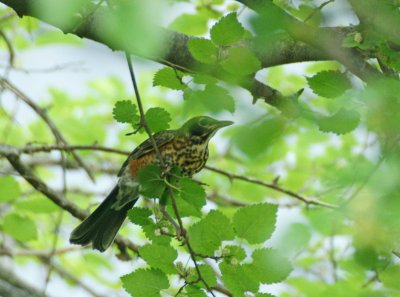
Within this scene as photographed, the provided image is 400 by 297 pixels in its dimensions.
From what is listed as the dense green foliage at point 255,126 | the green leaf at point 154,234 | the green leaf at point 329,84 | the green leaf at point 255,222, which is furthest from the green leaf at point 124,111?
the green leaf at point 329,84

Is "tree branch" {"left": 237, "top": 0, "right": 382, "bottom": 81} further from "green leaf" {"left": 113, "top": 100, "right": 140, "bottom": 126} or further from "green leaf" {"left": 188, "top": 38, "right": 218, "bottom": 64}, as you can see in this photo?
"green leaf" {"left": 113, "top": 100, "right": 140, "bottom": 126}

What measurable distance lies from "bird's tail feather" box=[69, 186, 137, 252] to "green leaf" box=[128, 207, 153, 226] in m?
1.25

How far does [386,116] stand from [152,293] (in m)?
1.07

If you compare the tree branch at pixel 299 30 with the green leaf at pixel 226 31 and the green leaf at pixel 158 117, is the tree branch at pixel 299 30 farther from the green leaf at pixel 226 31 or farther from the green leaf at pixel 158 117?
the green leaf at pixel 158 117

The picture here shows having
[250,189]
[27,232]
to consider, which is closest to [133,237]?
[250,189]

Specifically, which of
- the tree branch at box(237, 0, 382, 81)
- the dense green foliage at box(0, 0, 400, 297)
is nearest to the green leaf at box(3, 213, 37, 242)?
the dense green foliage at box(0, 0, 400, 297)

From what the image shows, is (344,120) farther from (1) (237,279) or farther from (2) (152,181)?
(2) (152,181)

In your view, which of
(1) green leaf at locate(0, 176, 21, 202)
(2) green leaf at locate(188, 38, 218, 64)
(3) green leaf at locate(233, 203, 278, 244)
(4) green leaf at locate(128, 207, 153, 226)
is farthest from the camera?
(1) green leaf at locate(0, 176, 21, 202)

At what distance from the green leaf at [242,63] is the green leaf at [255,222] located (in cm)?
50

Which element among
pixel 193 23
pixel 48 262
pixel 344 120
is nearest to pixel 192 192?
pixel 344 120

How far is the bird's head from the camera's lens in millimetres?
3461

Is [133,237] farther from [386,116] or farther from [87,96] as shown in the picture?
[386,116]

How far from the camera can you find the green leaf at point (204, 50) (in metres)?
1.95

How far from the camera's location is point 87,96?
6.45 metres
